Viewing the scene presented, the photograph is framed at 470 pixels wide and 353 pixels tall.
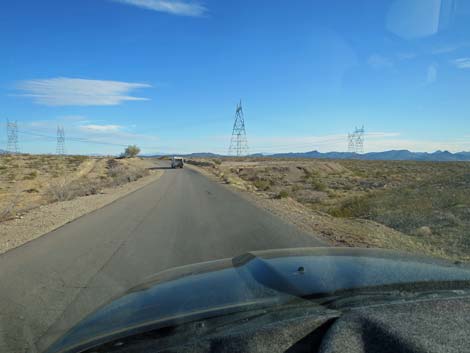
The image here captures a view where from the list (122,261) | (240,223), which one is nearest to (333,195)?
(240,223)

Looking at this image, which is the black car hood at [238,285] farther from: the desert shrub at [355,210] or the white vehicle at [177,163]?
the white vehicle at [177,163]

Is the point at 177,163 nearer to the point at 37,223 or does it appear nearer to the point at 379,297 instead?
the point at 37,223

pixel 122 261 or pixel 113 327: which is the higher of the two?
pixel 113 327

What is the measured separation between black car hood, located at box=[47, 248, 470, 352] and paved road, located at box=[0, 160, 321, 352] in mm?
1536

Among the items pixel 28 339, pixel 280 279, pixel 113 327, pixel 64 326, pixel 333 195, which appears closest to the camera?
pixel 113 327

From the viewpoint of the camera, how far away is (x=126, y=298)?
3.54 meters

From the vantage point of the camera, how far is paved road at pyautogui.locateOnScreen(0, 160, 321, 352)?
16.7 ft

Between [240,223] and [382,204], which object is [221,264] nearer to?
[240,223]

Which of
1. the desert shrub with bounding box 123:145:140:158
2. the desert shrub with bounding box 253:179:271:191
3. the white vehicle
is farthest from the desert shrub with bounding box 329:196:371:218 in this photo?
the desert shrub with bounding box 123:145:140:158

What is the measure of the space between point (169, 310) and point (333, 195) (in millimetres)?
24881

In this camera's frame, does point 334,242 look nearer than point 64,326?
No

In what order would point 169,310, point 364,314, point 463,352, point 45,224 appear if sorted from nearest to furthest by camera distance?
1. point 463,352
2. point 364,314
3. point 169,310
4. point 45,224

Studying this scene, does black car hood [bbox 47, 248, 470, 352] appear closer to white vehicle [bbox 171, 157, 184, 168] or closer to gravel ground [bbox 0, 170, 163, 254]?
gravel ground [bbox 0, 170, 163, 254]

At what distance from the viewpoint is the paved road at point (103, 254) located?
508 centimetres
